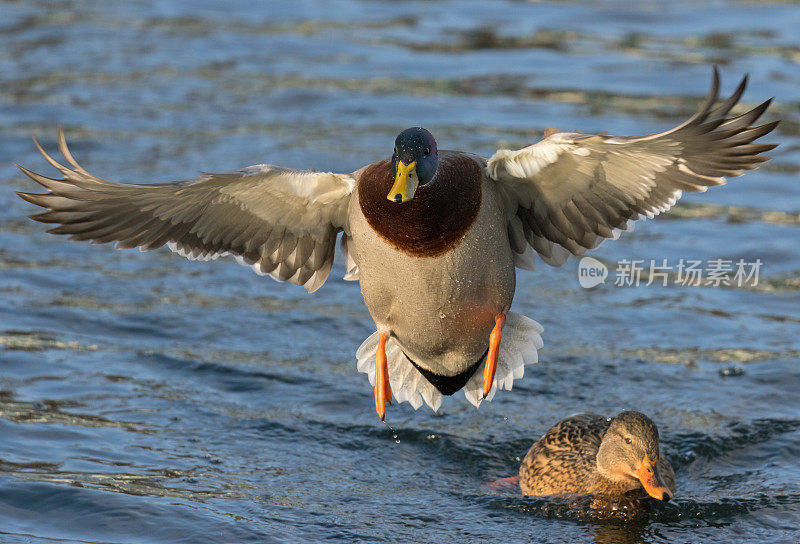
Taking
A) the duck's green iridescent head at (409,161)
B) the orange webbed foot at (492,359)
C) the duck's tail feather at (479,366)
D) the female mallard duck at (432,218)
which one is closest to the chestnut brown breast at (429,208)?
the female mallard duck at (432,218)

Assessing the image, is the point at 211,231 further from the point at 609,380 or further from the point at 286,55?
the point at 286,55

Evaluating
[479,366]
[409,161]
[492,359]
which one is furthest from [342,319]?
[409,161]

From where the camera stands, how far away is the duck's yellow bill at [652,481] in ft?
17.7

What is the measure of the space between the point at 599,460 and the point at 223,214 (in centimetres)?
213

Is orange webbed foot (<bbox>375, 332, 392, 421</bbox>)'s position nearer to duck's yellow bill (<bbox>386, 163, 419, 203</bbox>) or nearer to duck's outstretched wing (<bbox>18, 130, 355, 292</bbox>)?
duck's outstretched wing (<bbox>18, 130, 355, 292</bbox>)

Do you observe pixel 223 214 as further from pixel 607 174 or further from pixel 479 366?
pixel 607 174

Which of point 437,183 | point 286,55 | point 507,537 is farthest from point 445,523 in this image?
point 286,55

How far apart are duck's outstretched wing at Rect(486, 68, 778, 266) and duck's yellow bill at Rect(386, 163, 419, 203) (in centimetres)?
50

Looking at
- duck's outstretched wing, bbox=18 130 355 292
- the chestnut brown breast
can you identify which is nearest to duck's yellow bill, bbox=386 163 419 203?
the chestnut brown breast

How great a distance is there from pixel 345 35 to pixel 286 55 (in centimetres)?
94

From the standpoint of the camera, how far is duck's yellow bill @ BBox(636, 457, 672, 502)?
5.39 meters

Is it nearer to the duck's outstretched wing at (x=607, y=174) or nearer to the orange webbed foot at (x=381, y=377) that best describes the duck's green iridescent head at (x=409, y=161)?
the duck's outstretched wing at (x=607, y=174)

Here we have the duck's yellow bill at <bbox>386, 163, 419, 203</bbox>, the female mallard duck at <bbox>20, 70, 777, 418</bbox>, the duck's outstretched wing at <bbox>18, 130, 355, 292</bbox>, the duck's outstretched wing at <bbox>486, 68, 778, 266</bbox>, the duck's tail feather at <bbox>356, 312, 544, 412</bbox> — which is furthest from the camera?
the duck's tail feather at <bbox>356, 312, 544, 412</bbox>

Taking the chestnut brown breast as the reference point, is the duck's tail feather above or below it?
below
